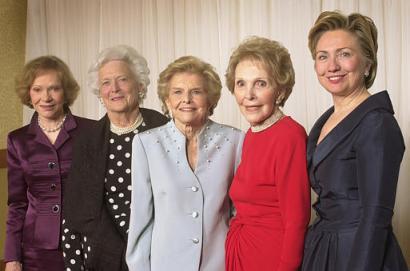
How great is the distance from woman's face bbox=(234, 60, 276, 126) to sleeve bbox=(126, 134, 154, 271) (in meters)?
0.44

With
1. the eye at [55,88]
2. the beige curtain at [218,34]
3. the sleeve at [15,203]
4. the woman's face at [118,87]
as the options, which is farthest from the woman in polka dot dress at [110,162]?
the beige curtain at [218,34]

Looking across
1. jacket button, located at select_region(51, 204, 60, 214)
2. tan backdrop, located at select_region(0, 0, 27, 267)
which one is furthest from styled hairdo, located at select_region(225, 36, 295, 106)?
tan backdrop, located at select_region(0, 0, 27, 267)

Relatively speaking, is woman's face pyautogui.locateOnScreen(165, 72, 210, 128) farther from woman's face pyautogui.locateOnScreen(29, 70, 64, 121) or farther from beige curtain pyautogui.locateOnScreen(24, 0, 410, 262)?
beige curtain pyautogui.locateOnScreen(24, 0, 410, 262)

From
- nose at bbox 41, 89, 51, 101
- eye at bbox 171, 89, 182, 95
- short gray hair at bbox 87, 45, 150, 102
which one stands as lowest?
eye at bbox 171, 89, 182, 95

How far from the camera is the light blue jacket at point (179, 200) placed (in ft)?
6.72

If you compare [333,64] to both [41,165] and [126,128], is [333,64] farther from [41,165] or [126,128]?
[41,165]

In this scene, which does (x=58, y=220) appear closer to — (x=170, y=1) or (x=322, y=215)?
(x=322, y=215)

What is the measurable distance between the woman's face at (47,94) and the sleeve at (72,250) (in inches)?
20.0

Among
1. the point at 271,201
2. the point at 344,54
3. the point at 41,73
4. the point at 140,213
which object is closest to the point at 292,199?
the point at 271,201

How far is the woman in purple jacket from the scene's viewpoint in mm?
2572

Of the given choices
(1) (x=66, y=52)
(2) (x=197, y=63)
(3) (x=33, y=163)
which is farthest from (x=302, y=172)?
(1) (x=66, y=52)

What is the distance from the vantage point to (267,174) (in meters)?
1.88

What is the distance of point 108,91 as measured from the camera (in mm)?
2307

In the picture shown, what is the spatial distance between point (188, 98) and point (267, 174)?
412 millimetres
